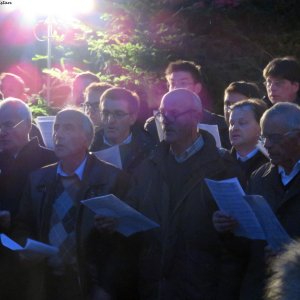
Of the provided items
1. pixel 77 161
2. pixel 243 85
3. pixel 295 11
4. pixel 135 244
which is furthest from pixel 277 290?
pixel 295 11

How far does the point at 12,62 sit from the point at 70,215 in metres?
17.2

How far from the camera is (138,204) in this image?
4363 mm

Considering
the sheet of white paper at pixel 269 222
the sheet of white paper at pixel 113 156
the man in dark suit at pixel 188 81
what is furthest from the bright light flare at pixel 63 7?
the sheet of white paper at pixel 269 222

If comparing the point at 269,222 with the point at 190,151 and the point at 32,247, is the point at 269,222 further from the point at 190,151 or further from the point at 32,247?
the point at 32,247

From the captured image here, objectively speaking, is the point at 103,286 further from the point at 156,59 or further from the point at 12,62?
the point at 12,62

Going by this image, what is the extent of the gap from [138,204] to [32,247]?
73 centimetres

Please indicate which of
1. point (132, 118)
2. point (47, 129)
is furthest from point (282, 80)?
point (47, 129)

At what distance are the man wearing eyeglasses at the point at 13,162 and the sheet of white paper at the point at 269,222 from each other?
6.92ft

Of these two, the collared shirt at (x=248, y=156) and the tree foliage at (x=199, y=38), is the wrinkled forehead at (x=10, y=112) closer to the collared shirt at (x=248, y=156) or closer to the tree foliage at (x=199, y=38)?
the collared shirt at (x=248, y=156)

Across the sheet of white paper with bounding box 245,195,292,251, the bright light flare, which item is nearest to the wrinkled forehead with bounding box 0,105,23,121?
the sheet of white paper with bounding box 245,195,292,251

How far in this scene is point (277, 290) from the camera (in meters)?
2.15

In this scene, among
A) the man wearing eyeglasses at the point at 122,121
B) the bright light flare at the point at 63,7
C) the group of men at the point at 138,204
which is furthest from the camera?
the bright light flare at the point at 63,7

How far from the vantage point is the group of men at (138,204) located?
4008 millimetres

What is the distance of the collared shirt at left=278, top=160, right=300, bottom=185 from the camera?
391cm
